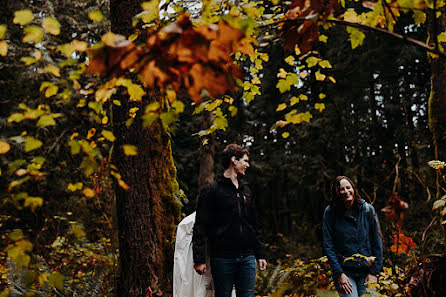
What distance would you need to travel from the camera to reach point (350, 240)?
362cm

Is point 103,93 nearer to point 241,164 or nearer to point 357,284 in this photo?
point 241,164

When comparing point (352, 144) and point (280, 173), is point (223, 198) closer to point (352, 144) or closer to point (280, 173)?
point (352, 144)

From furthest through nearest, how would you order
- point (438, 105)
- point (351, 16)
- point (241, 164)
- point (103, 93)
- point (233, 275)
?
point (438, 105), point (241, 164), point (233, 275), point (351, 16), point (103, 93)

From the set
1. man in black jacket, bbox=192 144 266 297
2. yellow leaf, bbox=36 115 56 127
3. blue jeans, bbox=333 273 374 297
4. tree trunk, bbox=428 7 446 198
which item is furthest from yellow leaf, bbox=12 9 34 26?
tree trunk, bbox=428 7 446 198

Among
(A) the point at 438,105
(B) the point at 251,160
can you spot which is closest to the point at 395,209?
(A) the point at 438,105

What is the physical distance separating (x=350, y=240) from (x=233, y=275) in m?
1.22

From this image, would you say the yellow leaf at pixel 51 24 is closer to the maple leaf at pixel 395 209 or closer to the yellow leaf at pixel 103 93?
the yellow leaf at pixel 103 93

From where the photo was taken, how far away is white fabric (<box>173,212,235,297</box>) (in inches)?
152

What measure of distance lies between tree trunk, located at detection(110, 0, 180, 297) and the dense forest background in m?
0.01

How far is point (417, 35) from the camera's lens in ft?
42.2

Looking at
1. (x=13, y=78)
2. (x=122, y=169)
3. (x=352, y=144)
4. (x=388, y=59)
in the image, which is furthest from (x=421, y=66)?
(x=13, y=78)

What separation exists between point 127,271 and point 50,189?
6.74 meters

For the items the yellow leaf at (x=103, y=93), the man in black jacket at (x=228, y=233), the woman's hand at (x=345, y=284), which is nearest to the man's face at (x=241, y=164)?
the man in black jacket at (x=228, y=233)

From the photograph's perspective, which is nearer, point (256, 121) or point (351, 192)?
point (351, 192)
